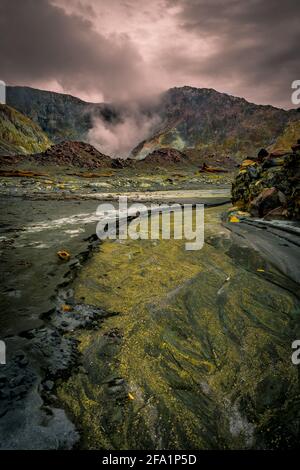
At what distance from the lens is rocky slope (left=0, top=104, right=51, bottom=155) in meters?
99.0

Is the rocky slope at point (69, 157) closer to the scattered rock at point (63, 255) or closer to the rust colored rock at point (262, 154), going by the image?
the rust colored rock at point (262, 154)

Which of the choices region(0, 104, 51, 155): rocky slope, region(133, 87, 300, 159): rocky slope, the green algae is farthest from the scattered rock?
region(133, 87, 300, 159): rocky slope

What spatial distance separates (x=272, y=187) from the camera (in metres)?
9.31

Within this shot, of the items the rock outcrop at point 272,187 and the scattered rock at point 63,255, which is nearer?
the scattered rock at point 63,255

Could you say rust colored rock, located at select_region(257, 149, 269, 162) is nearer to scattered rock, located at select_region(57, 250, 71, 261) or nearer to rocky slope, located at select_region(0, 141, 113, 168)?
scattered rock, located at select_region(57, 250, 71, 261)

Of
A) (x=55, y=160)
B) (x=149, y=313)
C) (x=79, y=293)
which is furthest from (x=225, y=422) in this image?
(x=55, y=160)

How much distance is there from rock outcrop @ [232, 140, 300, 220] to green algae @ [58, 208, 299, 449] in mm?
4971

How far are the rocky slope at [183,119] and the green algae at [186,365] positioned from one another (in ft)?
436

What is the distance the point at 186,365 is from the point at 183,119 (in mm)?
162004

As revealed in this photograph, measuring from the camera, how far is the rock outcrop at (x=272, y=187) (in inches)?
326

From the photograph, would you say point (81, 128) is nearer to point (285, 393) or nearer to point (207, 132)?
point (207, 132)

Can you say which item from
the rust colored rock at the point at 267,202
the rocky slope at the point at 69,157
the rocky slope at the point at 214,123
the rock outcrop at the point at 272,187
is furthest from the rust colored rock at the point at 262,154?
the rocky slope at the point at 214,123

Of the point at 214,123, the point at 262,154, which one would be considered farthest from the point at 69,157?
the point at 214,123

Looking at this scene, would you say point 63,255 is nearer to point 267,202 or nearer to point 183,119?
point 267,202
